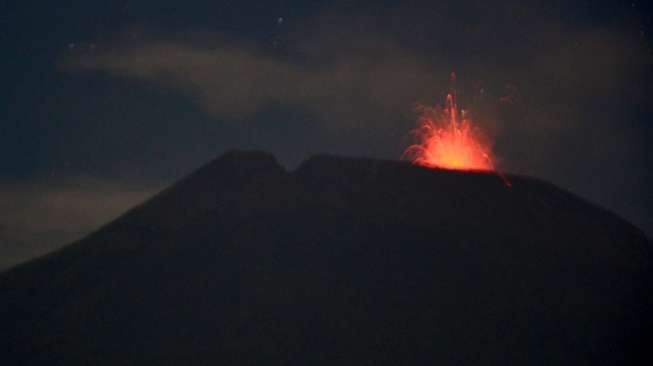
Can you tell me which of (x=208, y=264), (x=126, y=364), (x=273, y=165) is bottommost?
(x=126, y=364)

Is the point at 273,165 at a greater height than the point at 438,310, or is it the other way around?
the point at 273,165

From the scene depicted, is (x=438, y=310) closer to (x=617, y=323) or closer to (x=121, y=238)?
(x=617, y=323)

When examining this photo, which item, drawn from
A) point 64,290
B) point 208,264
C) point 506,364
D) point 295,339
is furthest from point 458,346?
point 64,290

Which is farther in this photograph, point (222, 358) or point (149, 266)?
point (149, 266)

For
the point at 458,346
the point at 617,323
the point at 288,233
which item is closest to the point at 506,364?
the point at 458,346

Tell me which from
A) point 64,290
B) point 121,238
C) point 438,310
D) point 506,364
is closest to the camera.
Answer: point 506,364

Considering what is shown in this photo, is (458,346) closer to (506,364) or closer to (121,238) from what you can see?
(506,364)

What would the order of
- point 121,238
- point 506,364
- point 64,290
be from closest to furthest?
point 506,364
point 64,290
point 121,238
